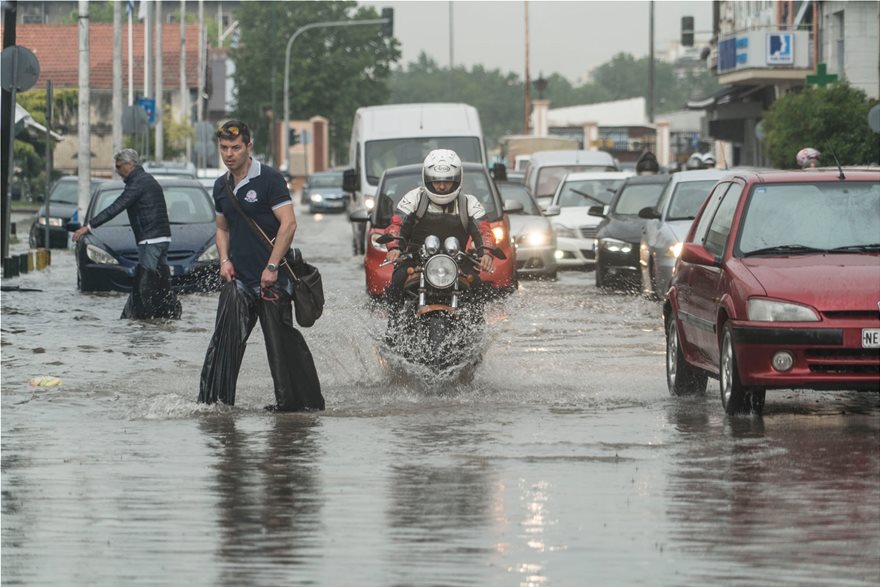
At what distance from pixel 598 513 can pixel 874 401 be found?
512 centimetres

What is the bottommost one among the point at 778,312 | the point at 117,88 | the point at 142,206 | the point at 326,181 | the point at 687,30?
the point at 778,312

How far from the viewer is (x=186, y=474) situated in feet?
31.6

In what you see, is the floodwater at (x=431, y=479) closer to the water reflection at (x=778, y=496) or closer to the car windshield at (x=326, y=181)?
the water reflection at (x=778, y=496)

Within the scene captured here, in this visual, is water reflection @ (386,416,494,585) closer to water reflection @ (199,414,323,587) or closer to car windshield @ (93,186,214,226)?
water reflection @ (199,414,323,587)

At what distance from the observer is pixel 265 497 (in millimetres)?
8883

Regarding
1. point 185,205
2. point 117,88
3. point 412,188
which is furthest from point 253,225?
point 117,88

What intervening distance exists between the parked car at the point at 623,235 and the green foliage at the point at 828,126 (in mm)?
17601

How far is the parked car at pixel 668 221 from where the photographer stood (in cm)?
2219

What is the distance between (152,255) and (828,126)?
87.7 feet

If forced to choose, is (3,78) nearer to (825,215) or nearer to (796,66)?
(825,215)

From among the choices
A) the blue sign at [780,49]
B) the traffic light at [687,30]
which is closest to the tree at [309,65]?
the traffic light at [687,30]

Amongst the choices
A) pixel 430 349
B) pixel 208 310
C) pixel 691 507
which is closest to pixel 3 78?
pixel 208 310

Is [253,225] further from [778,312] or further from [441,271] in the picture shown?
[778,312]

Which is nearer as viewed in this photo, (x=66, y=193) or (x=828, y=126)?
(x=66, y=193)
